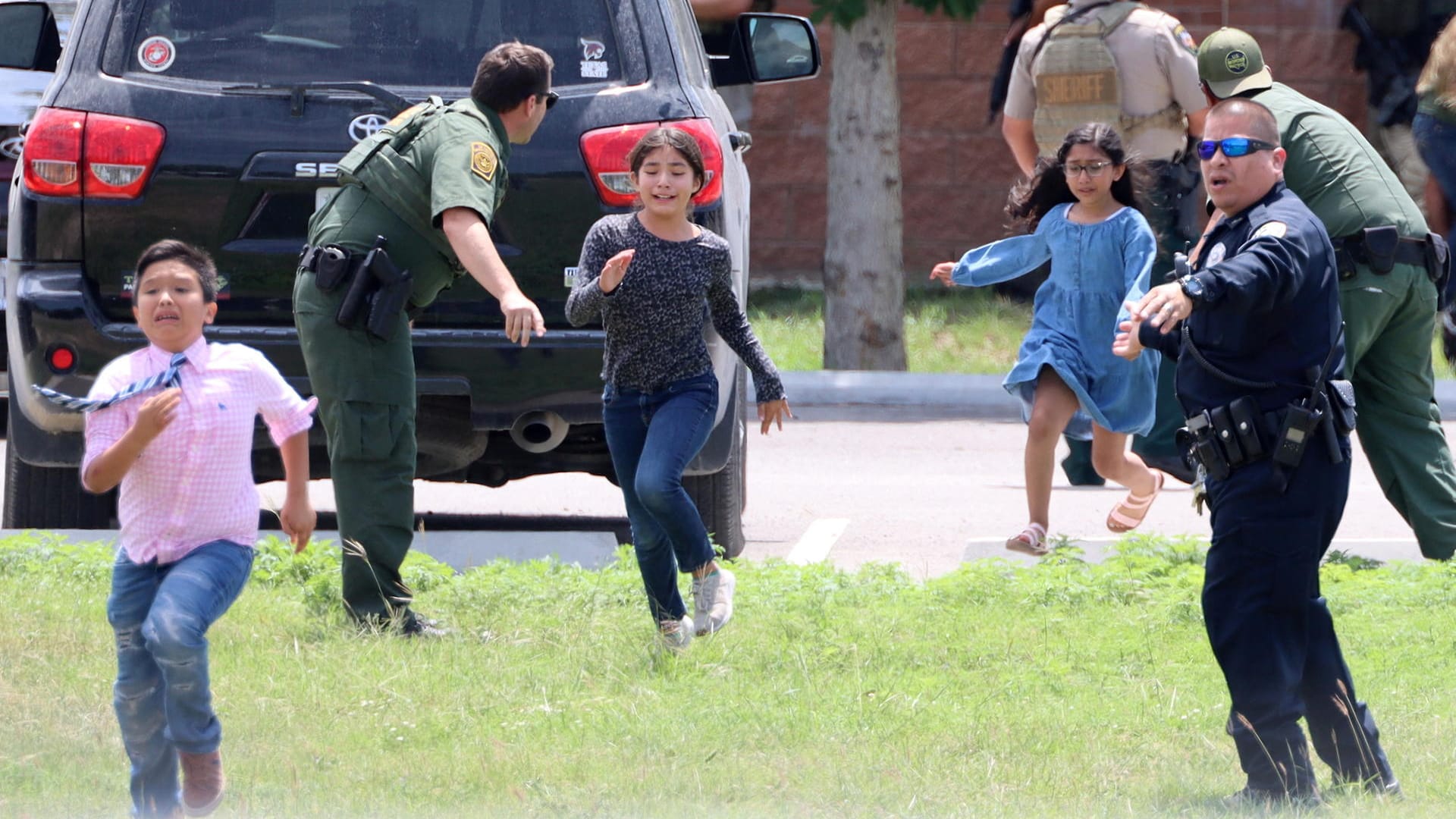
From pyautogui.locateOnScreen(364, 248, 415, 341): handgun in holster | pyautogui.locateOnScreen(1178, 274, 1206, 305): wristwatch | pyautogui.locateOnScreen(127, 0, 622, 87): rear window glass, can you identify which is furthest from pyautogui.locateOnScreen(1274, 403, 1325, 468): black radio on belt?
pyautogui.locateOnScreen(127, 0, 622, 87): rear window glass

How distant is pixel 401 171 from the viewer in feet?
18.4

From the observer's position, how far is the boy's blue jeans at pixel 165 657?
3.92 m

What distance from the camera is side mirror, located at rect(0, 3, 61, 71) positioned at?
7137 millimetres

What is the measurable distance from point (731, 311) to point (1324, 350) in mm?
1973

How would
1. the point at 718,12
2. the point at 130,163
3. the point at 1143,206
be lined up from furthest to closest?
the point at 718,12 → the point at 1143,206 → the point at 130,163

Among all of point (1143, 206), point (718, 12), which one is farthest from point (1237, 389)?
point (718, 12)

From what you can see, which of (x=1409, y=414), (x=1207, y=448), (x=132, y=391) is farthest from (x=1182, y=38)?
(x=132, y=391)

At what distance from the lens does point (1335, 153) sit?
6.50 m

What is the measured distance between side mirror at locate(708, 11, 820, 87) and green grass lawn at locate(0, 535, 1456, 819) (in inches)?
75.7

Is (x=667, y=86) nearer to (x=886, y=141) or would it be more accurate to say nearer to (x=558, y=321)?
(x=558, y=321)

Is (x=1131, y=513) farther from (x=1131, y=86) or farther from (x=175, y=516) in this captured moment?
(x=175, y=516)

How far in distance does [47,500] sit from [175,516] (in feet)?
10.7

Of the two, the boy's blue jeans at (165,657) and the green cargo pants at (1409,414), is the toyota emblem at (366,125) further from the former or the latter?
the green cargo pants at (1409,414)

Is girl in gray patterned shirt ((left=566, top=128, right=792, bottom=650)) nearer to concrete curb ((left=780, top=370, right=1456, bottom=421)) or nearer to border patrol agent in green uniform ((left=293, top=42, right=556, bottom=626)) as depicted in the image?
border patrol agent in green uniform ((left=293, top=42, right=556, bottom=626))
